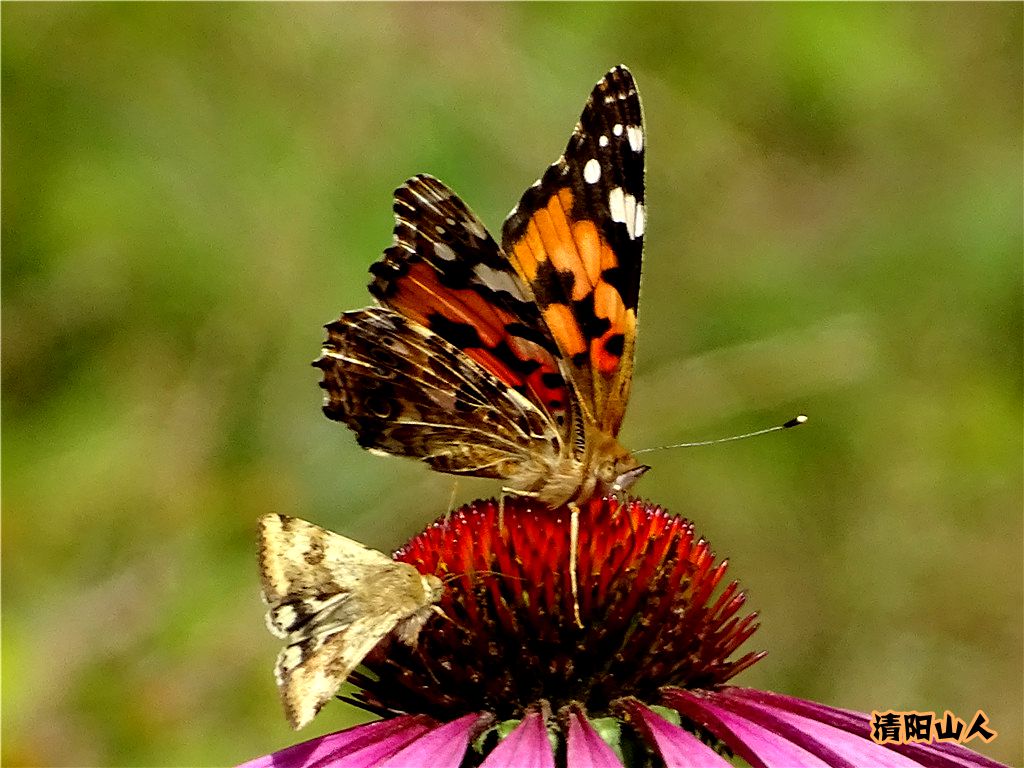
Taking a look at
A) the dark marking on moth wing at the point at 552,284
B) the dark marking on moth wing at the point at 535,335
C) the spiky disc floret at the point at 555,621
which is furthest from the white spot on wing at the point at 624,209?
the spiky disc floret at the point at 555,621

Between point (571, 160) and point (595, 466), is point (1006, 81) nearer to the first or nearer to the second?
point (571, 160)

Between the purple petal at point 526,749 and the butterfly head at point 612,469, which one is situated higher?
the butterfly head at point 612,469

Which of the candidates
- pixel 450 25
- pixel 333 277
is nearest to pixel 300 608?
pixel 333 277

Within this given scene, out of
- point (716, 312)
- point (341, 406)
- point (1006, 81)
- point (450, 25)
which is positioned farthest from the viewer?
point (1006, 81)

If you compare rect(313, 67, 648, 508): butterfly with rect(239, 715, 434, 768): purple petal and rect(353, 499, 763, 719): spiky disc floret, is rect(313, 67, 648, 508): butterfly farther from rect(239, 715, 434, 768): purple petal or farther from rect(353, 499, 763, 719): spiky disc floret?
rect(239, 715, 434, 768): purple petal

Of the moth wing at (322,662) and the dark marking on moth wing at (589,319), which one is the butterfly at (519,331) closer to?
the dark marking on moth wing at (589,319)

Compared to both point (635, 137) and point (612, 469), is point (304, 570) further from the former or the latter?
point (635, 137)

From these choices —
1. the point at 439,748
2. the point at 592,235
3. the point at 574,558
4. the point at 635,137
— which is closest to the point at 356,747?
→ the point at 439,748
